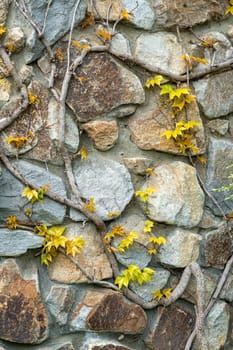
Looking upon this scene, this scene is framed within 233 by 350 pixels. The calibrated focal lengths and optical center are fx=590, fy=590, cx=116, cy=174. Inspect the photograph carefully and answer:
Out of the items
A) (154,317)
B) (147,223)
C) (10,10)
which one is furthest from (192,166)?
(10,10)

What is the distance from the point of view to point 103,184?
1.95 metres

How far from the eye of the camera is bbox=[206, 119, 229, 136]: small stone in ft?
7.09

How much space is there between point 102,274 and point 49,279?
0.18 meters

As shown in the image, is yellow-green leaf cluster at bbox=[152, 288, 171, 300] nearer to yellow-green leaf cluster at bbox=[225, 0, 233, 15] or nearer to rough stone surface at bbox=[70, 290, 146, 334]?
rough stone surface at bbox=[70, 290, 146, 334]

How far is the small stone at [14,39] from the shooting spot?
1860mm

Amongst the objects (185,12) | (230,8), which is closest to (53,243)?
(185,12)

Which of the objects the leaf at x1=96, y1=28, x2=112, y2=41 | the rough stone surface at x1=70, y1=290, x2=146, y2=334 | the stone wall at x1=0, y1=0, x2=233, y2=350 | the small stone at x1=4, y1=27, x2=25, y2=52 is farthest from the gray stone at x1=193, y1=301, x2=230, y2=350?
the small stone at x1=4, y1=27, x2=25, y2=52

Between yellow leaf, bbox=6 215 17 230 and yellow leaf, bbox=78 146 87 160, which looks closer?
yellow leaf, bbox=6 215 17 230

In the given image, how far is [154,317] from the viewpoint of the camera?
2006mm

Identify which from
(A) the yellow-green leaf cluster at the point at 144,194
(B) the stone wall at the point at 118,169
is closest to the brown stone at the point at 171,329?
(B) the stone wall at the point at 118,169

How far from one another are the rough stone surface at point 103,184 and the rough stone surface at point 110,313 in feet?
0.85

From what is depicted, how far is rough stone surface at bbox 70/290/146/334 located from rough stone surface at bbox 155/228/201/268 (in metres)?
0.20

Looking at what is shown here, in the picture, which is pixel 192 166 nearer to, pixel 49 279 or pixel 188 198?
pixel 188 198

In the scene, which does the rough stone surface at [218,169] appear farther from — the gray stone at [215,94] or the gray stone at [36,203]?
the gray stone at [36,203]
